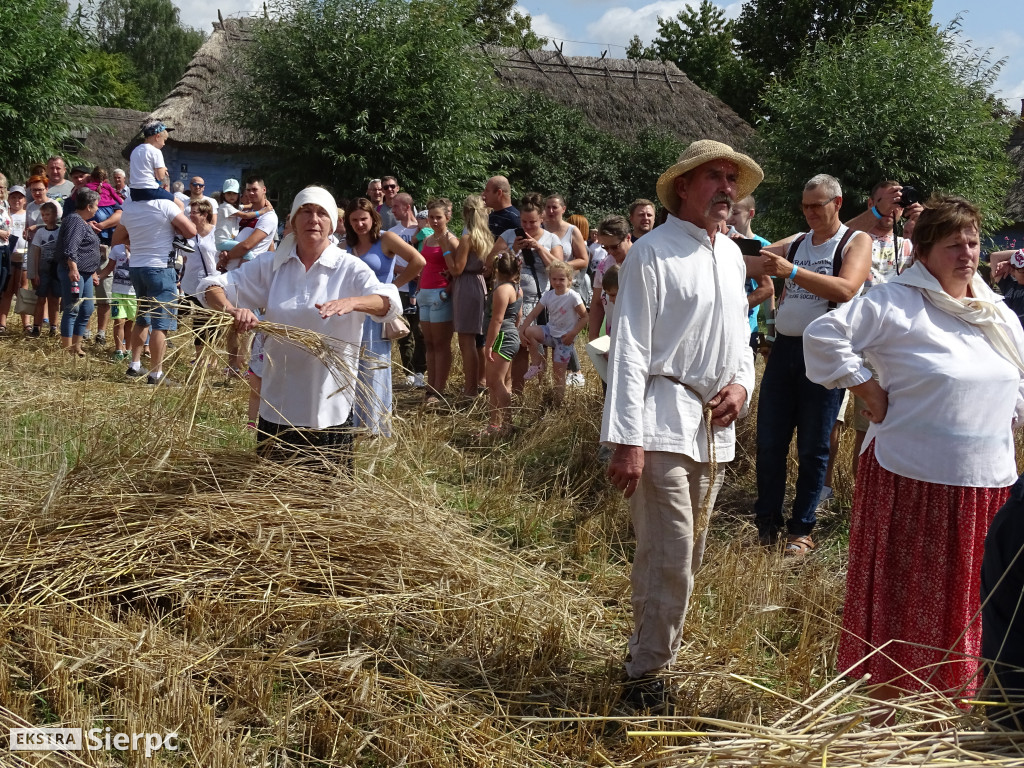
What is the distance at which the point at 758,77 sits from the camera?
36.2 metres

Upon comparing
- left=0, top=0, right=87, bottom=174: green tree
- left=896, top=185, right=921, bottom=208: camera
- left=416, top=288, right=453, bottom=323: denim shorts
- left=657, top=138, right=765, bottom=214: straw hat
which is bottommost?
left=416, top=288, right=453, bottom=323: denim shorts

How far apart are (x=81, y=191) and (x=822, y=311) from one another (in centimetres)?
843

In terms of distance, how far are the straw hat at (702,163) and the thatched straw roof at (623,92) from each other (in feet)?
75.9

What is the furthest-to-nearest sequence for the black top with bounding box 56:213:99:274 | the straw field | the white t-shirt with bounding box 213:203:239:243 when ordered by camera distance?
the white t-shirt with bounding box 213:203:239:243 < the black top with bounding box 56:213:99:274 < the straw field

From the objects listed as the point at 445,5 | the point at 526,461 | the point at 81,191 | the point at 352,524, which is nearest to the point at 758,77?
the point at 445,5

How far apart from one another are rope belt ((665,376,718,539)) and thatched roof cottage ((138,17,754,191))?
21001 mm

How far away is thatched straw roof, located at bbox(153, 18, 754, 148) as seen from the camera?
23.6 meters

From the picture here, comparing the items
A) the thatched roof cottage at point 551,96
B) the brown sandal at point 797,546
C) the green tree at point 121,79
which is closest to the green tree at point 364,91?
the thatched roof cottage at point 551,96

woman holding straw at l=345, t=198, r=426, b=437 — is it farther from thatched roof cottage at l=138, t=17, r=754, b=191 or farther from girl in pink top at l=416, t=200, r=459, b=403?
thatched roof cottage at l=138, t=17, r=754, b=191

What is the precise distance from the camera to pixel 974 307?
340 centimetres

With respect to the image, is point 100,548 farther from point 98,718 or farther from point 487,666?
point 487,666

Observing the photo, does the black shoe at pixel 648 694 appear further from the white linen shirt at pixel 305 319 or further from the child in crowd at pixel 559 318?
the child in crowd at pixel 559 318

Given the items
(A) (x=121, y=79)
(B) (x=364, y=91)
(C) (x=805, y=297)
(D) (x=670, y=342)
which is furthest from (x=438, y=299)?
(A) (x=121, y=79)

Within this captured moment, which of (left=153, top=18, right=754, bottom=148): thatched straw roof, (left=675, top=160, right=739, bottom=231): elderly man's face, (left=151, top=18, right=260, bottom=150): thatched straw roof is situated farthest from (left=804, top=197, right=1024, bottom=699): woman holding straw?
(left=153, top=18, right=754, bottom=148): thatched straw roof
